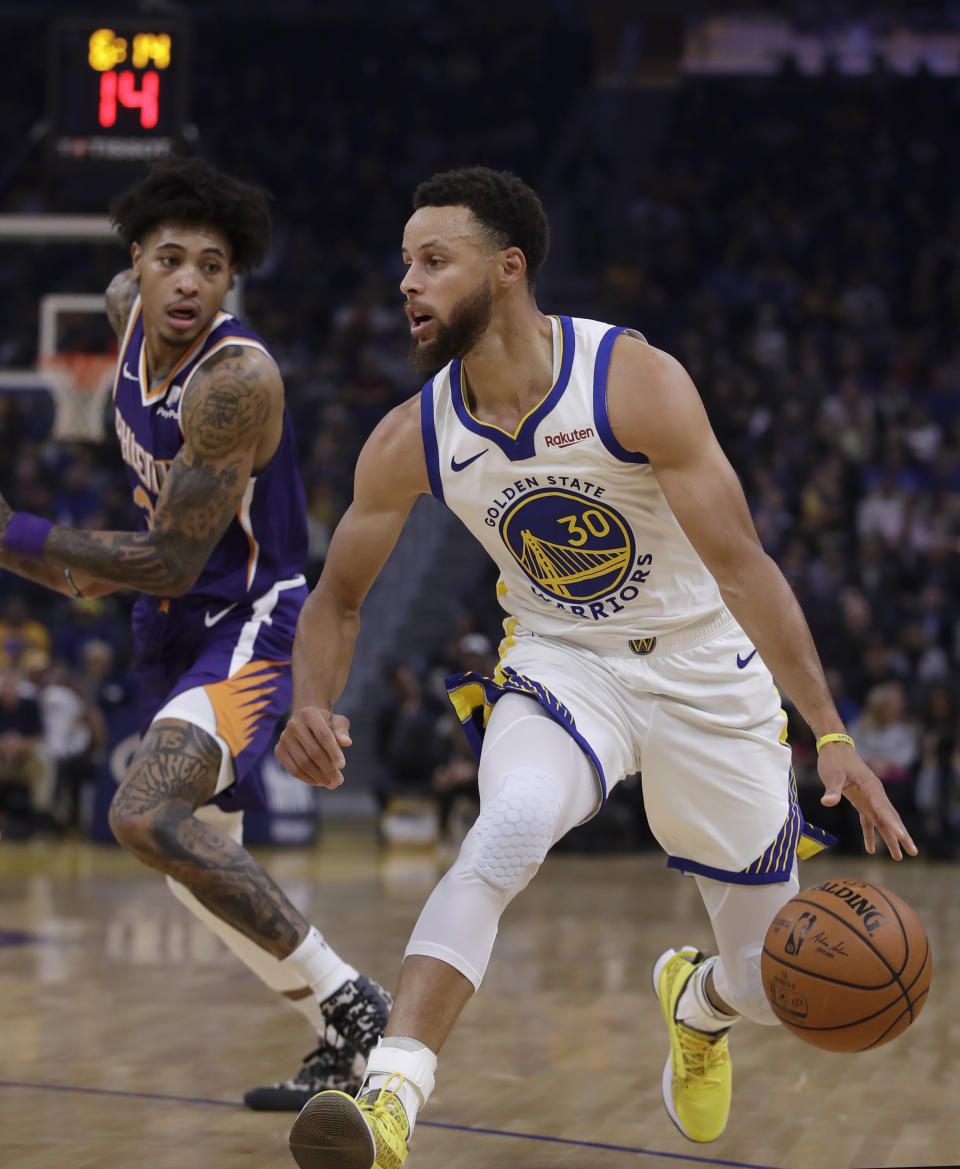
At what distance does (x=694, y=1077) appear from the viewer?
4.12m

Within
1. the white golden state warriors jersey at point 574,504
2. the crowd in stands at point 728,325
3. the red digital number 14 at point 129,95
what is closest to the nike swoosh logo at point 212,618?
the white golden state warriors jersey at point 574,504

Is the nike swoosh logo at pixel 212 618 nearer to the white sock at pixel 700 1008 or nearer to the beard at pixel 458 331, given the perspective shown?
the beard at pixel 458 331

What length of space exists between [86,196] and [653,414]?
8180 millimetres

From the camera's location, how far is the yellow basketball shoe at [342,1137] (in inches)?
114

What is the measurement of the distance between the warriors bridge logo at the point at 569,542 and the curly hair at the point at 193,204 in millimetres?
1357

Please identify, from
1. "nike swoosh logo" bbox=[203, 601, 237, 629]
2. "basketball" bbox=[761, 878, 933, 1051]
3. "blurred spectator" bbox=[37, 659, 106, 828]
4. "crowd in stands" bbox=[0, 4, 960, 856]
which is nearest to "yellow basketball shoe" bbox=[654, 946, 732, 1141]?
"basketball" bbox=[761, 878, 933, 1051]

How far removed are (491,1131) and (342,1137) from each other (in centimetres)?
131

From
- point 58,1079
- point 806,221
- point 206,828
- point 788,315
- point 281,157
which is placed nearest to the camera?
point 206,828

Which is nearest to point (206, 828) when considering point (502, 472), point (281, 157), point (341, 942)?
point (502, 472)

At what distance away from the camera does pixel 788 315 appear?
18.6 m

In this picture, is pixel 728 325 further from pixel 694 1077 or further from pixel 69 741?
pixel 694 1077

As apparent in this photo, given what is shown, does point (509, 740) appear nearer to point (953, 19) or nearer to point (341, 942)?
point (341, 942)

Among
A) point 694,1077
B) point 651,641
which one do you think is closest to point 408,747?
point 694,1077

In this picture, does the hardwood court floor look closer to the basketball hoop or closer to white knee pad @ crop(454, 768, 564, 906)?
white knee pad @ crop(454, 768, 564, 906)
